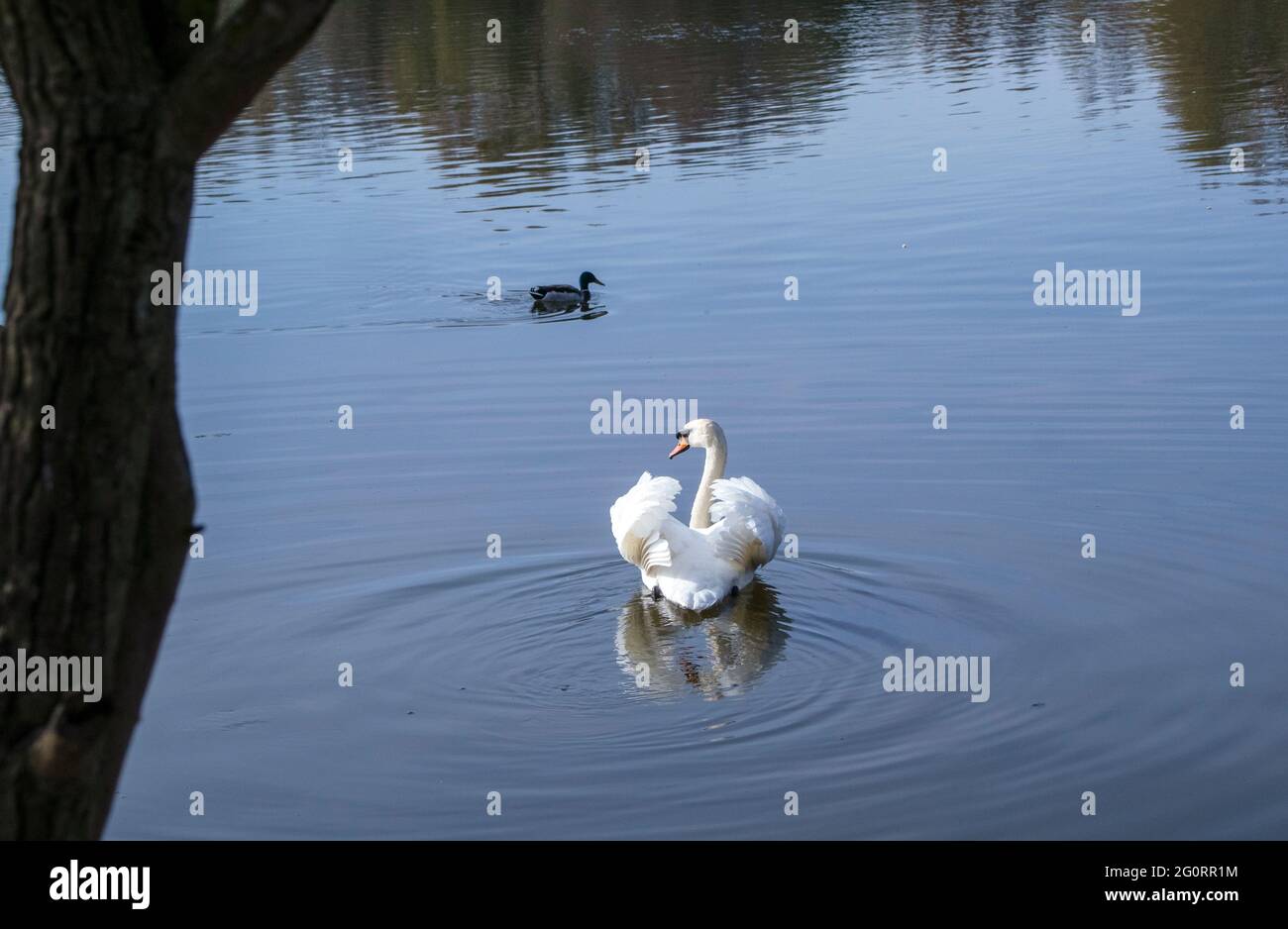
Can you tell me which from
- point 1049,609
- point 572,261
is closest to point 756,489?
point 1049,609

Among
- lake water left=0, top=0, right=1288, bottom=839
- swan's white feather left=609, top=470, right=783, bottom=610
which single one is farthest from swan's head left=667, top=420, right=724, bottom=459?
swan's white feather left=609, top=470, right=783, bottom=610

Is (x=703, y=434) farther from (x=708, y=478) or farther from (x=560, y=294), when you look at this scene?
(x=560, y=294)

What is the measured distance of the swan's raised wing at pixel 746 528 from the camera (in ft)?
33.5

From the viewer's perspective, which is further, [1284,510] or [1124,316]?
[1124,316]

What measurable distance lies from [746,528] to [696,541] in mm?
314

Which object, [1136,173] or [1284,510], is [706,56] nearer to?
[1136,173]

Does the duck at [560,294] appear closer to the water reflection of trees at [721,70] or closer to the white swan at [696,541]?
the white swan at [696,541]

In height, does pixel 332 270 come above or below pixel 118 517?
below

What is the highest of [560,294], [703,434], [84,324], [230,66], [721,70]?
[230,66]

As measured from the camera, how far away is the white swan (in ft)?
32.9

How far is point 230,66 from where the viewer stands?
3400mm

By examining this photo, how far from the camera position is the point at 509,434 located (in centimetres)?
1395

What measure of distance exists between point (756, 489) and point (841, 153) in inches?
711

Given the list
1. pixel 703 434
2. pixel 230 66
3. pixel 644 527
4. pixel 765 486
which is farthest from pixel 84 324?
pixel 765 486
